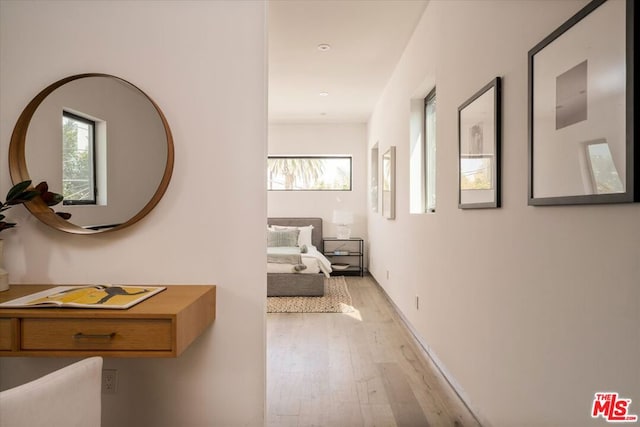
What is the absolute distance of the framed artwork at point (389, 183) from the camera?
5.07 meters

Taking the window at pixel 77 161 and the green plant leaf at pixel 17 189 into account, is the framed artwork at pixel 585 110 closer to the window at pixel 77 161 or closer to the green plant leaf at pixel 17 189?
the window at pixel 77 161

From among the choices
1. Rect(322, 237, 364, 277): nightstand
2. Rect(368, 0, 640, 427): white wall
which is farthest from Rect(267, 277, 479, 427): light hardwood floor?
Rect(322, 237, 364, 277): nightstand

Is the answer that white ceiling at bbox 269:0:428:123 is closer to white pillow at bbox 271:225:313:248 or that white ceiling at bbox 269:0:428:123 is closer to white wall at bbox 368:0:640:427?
white wall at bbox 368:0:640:427

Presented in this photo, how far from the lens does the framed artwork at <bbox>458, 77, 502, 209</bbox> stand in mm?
2025

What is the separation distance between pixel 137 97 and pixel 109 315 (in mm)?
976

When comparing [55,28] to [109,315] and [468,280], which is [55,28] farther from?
[468,280]

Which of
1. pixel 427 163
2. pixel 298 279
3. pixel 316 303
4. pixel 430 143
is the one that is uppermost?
pixel 430 143

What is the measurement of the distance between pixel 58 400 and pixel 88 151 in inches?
46.7

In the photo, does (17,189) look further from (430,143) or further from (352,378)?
(430,143)

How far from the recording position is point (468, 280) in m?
2.45

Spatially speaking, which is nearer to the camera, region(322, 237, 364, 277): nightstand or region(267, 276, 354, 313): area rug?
region(267, 276, 354, 313): area rug

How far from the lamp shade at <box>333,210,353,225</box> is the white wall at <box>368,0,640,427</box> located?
12.8 feet

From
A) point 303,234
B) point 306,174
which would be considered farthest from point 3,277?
point 306,174

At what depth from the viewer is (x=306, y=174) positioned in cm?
794
